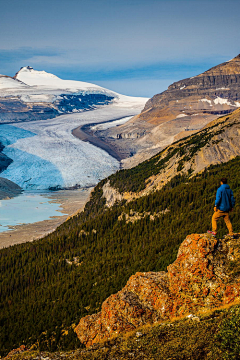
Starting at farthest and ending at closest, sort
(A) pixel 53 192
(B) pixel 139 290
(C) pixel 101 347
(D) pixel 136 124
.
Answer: (D) pixel 136 124, (A) pixel 53 192, (B) pixel 139 290, (C) pixel 101 347

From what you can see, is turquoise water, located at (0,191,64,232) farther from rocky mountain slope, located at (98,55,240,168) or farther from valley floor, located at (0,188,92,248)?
rocky mountain slope, located at (98,55,240,168)

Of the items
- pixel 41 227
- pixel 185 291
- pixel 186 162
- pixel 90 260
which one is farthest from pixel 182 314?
Result: pixel 41 227

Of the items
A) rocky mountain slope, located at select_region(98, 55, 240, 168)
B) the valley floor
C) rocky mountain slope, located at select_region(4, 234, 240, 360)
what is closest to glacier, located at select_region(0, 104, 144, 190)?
the valley floor

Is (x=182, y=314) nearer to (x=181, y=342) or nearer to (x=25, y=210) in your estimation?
(x=181, y=342)

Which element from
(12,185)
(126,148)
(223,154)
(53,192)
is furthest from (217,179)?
(126,148)

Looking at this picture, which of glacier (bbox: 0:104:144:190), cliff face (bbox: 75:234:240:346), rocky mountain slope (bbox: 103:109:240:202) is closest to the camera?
cliff face (bbox: 75:234:240:346)

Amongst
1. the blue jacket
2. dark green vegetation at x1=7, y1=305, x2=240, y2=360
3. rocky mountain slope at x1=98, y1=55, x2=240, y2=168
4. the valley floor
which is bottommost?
the valley floor

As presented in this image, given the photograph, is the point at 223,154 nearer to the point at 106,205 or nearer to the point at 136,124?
the point at 106,205
